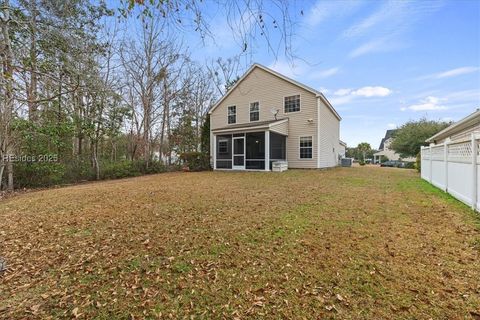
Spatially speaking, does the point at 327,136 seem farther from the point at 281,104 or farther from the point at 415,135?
the point at 415,135

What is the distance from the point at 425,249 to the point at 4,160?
14073 millimetres

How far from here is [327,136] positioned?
1714 centimetres

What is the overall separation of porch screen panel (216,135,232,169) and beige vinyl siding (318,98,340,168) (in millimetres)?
6370

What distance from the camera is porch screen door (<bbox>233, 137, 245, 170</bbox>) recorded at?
1538 centimetres

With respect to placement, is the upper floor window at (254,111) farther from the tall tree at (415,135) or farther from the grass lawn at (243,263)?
the tall tree at (415,135)

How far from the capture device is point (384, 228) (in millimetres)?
3871

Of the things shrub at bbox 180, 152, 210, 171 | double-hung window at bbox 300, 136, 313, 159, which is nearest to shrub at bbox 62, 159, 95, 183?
shrub at bbox 180, 152, 210, 171

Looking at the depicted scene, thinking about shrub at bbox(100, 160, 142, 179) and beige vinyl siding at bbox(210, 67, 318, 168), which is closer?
shrub at bbox(100, 160, 142, 179)

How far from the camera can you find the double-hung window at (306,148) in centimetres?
1526

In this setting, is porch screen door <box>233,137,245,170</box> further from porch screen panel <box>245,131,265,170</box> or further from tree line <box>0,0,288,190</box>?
tree line <box>0,0,288,190</box>

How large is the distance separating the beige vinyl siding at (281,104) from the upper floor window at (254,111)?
0.26 m

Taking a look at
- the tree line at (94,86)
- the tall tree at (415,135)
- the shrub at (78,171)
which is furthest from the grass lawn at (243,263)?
the tall tree at (415,135)

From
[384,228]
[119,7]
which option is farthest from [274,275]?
[119,7]

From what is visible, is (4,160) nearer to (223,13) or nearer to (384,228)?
(223,13)
